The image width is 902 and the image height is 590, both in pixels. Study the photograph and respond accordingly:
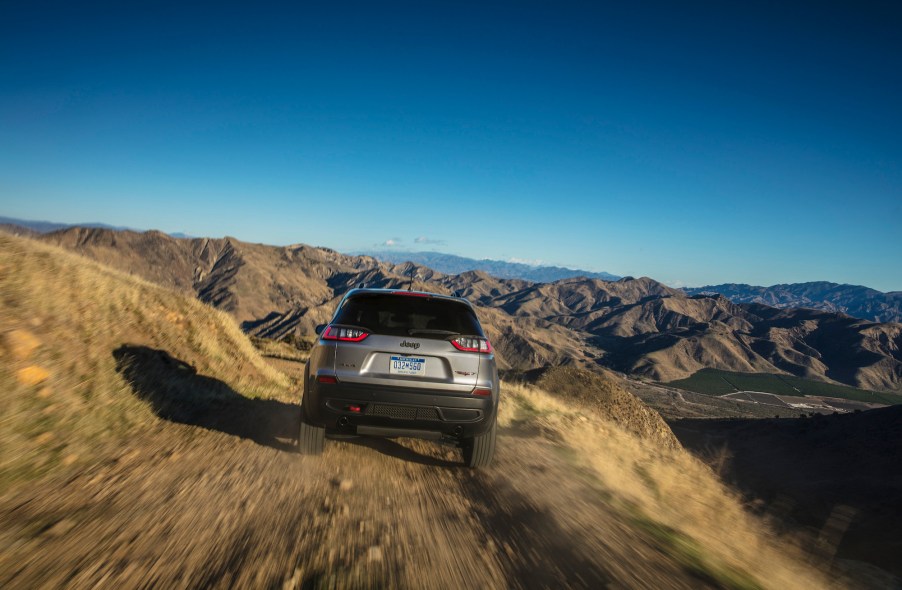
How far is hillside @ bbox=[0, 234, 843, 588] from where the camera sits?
9.70 ft

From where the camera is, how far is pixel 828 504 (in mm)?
40188

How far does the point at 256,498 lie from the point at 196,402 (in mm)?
4122

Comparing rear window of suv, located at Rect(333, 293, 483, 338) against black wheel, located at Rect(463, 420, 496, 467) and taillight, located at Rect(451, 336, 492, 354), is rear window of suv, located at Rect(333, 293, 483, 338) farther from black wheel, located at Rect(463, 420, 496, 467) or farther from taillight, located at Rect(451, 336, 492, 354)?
black wheel, located at Rect(463, 420, 496, 467)

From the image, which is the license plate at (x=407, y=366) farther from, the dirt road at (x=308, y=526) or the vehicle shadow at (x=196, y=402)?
the vehicle shadow at (x=196, y=402)

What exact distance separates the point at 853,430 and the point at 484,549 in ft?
328

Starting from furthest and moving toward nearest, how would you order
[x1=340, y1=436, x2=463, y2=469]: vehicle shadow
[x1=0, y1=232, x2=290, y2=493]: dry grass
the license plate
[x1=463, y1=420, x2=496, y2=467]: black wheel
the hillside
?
[x1=340, y1=436, x2=463, y2=469]: vehicle shadow
[x1=463, y1=420, x2=496, y2=467]: black wheel
the license plate
[x1=0, y1=232, x2=290, y2=493]: dry grass
the hillside

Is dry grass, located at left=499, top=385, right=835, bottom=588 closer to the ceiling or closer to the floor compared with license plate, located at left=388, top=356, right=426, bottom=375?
closer to the floor

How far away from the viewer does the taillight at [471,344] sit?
15.5ft

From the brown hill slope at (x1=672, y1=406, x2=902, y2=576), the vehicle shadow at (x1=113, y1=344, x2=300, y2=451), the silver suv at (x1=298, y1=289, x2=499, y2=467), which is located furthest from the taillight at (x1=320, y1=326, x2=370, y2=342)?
the brown hill slope at (x1=672, y1=406, x2=902, y2=576)

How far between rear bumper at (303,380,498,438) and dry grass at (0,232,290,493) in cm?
249

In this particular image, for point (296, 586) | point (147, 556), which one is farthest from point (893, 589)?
point (147, 556)

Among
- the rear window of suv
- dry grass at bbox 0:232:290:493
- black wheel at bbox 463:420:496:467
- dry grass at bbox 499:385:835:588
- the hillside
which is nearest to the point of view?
the hillside

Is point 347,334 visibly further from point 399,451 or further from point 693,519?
point 693,519

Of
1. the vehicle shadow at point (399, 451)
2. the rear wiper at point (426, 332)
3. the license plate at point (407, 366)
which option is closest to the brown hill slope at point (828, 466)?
Answer: the vehicle shadow at point (399, 451)
